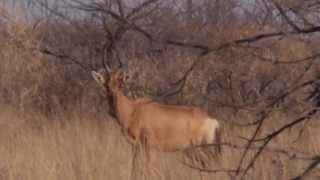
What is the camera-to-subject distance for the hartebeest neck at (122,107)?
10453 millimetres

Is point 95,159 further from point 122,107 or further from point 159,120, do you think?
point 122,107

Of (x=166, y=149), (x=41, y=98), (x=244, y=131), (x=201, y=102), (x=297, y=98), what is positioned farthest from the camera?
(x=41, y=98)

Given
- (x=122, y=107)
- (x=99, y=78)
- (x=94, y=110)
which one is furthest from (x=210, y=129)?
(x=94, y=110)

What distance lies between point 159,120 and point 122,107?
2.00 feet

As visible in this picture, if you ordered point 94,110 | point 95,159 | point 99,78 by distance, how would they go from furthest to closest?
point 94,110 → point 99,78 → point 95,159

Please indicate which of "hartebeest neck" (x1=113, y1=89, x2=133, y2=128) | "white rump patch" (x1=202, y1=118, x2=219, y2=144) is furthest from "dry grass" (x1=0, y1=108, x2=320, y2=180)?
"hartebeest neck" (x1=113, y1=89, x2=133, y2=128)

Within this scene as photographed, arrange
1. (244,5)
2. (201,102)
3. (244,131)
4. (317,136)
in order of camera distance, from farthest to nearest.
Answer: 1. (201,102)
2. (244,131)
3. (317,136)
4. (244,5)

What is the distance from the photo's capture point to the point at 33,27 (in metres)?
12.8

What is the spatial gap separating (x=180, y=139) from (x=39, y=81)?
172 inches

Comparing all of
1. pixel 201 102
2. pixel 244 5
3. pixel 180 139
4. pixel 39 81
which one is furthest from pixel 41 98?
pixel 244 5

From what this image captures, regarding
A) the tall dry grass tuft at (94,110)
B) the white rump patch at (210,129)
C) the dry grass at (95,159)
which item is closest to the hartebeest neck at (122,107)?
the tall dry grass tuft at (94,110)

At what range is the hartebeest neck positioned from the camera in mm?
10453

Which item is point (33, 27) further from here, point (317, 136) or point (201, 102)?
point (317, 136)

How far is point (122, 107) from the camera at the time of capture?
35.1 feet
